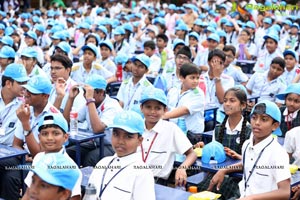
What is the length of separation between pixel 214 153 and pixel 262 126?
555 mm

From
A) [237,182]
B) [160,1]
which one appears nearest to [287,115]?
[237,182]

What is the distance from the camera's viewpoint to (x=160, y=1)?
22484mm

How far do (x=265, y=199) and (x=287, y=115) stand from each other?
204 cm

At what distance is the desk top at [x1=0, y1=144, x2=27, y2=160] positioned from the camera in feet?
13.8

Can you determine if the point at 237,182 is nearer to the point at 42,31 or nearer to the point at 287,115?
the point at 287,115

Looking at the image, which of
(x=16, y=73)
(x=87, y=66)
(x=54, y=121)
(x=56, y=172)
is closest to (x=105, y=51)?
(x=87, y=66)

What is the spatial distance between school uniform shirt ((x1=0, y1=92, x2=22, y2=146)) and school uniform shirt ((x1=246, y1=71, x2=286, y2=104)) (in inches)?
144

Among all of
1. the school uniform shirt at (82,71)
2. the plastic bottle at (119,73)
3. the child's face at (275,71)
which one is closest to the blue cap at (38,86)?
the school uniform shirt at (82,71)

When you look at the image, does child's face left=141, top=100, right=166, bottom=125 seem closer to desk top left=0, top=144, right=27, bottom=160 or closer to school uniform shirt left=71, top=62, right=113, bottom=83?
desk top left=0, top=144, right=27, bottom=160

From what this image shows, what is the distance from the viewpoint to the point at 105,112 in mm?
5211

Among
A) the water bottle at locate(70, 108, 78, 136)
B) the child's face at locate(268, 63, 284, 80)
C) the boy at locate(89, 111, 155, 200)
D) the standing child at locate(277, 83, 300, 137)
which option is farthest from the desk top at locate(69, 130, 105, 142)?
the child's face at locate(268, 63, 284, 80)

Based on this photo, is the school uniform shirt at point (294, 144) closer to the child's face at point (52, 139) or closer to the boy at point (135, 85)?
the child's face at point (52, 139)

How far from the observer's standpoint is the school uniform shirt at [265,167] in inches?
134

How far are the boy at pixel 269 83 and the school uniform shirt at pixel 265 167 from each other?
11.9ft
